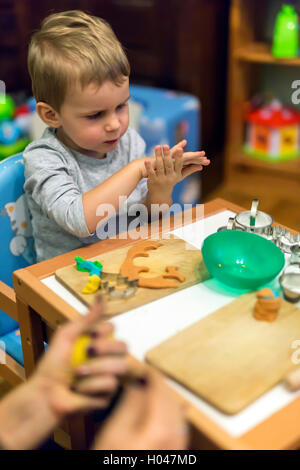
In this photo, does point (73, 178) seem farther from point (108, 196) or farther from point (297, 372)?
point (297, 372)

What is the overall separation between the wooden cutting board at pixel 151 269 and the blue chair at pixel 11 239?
273 mm

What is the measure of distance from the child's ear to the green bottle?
1.66 m

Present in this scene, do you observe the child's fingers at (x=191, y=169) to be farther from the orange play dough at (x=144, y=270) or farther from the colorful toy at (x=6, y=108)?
the colorful toy at (x=6, y=108)

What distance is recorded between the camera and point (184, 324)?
800 mm

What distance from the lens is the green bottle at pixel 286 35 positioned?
2.39 m

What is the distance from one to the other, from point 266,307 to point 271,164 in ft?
6.74

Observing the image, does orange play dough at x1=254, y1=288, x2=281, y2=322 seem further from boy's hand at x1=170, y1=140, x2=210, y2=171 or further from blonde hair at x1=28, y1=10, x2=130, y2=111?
blonde hair at x1=28, y1=10, x2=130, y2=111

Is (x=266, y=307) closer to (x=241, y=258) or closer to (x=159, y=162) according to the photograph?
(x=241, y=258)

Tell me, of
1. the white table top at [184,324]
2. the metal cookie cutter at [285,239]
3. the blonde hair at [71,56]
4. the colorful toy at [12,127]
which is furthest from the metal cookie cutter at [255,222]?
the colorful toy at [12,127]

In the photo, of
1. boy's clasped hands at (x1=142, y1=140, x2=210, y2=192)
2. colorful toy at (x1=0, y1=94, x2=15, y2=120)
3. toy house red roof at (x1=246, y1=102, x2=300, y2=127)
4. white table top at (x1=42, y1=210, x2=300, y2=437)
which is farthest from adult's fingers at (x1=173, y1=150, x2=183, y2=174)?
toy house red roof at (x1=246, y1=102, x2=300, y2=127)

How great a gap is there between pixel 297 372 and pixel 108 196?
1.61 ft

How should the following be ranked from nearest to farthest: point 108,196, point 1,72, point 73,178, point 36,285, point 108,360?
point 108,360, point 36,285, point 108,196, point 73,178, point 1,72
